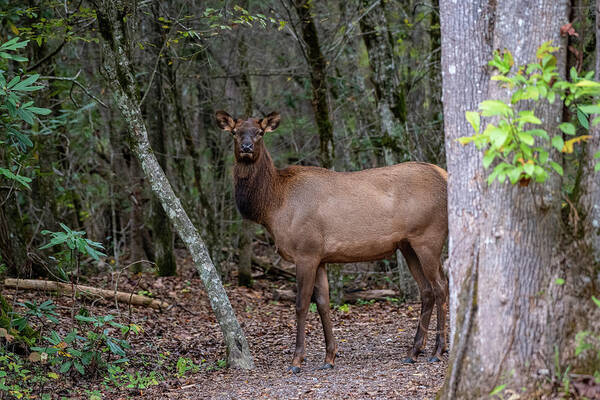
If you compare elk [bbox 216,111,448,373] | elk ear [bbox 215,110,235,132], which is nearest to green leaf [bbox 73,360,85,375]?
elk [bbox 216,111,448,373]

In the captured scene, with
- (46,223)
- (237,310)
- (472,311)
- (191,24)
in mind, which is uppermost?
(191,24)

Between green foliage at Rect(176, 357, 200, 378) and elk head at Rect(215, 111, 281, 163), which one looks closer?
green foliage at Rect(176, 357, 200, 378)

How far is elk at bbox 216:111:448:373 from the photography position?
8102mm

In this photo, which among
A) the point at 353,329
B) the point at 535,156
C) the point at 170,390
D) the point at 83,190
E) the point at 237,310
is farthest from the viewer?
the point at 83,190

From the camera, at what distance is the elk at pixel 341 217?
26.6 ft

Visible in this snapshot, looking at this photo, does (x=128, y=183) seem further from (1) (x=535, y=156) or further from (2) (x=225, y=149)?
(1) (x=535, y=156)

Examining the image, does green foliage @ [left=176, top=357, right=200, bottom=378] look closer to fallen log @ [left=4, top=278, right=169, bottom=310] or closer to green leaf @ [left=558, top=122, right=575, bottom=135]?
fallen log @ [left=4, top=278, right=169, bottom=310]

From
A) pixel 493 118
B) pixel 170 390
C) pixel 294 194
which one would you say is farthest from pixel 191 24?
pixel 493 118

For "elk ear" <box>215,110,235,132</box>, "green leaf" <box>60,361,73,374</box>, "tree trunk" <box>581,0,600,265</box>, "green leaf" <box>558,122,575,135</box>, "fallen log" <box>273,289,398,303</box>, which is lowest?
"fallen log" <box>273,289,398,303</box>

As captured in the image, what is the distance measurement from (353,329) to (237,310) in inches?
95.1

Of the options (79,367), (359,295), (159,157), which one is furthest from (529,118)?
(159,157)

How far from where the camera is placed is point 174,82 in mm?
12117

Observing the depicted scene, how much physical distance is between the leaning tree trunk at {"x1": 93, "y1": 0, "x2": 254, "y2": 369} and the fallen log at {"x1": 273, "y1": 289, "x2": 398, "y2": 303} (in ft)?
14.8

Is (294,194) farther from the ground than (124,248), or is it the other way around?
(294,194)
